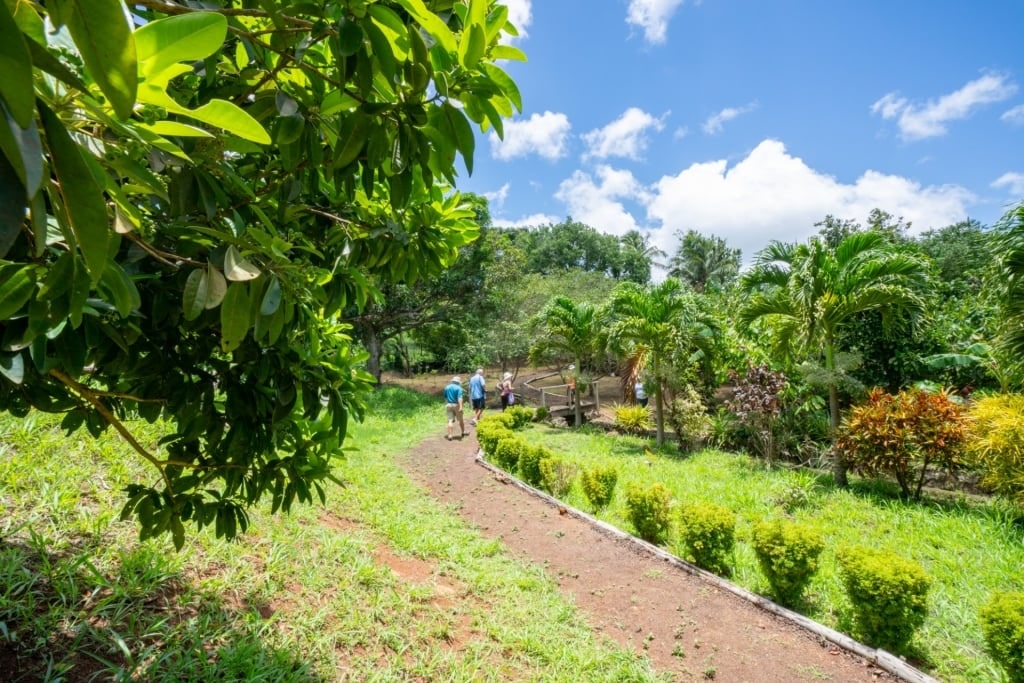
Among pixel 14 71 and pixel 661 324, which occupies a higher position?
pixel 661 324

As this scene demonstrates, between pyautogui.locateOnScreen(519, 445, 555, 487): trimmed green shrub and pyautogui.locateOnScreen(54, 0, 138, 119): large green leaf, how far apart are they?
22.4ft

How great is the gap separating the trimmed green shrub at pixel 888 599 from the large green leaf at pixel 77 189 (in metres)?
4.27

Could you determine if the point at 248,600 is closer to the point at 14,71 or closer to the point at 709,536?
the point at 14,71

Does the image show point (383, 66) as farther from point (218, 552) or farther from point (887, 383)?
point (887, 383)

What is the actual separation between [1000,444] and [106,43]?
24.1 feet

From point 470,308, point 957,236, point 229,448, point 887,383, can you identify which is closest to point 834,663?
point 229,448

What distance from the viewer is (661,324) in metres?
10.4

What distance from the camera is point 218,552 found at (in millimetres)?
3371

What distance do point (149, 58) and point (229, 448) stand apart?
153 centimetres

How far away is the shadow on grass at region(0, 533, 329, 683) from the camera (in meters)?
2.13

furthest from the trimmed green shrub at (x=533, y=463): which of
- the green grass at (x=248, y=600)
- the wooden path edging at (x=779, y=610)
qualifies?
the green grass at (x=248, y=600)

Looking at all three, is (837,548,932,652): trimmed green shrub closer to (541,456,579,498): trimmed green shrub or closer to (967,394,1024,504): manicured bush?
(967,394,1024,504): manicured bush

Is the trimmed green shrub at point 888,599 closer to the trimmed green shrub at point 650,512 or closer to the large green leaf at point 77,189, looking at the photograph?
the trimmed green shrub at point 650,512

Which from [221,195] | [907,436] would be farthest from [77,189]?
[907,436]
